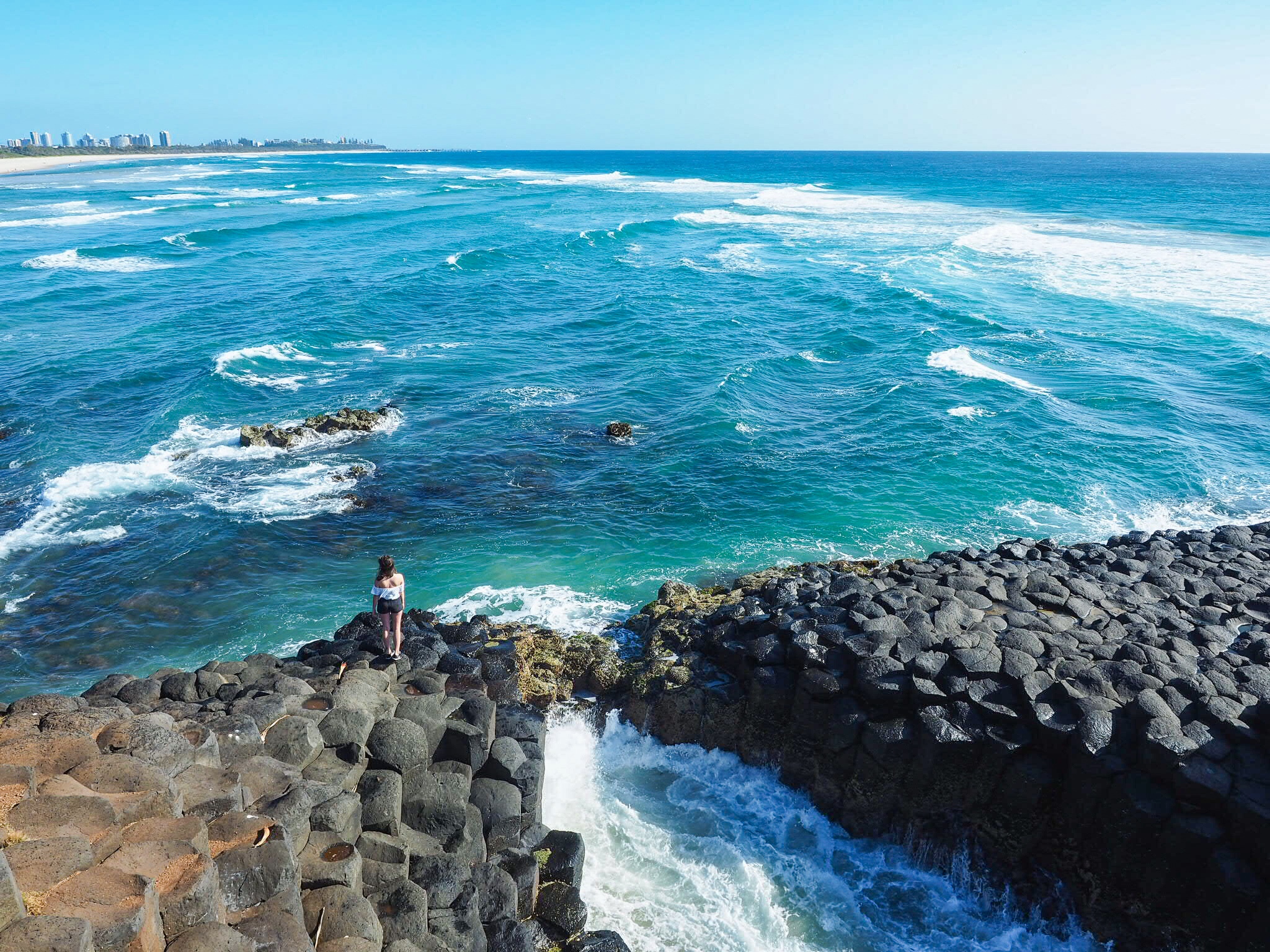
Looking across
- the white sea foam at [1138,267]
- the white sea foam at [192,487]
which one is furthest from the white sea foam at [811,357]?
the white sea foam at [1138,267]

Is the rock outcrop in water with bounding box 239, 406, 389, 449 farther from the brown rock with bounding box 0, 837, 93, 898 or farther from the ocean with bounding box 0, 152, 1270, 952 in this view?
the brown rock with bounding box 0, 837, 93, 898

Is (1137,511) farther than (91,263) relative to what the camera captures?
No

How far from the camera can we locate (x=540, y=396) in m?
31.9

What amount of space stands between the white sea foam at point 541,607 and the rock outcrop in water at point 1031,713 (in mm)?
1585

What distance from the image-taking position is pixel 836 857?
12578 millimetres

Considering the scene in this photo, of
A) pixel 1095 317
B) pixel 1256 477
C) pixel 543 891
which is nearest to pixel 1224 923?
pixel 543 891

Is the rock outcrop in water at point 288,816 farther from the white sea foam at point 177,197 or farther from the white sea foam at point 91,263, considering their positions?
the white sea foam at point 177,197

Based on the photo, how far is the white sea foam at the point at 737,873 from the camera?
11359mm

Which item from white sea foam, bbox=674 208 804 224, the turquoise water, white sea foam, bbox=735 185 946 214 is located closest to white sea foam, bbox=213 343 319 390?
the turquoise water

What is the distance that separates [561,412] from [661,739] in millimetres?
17388

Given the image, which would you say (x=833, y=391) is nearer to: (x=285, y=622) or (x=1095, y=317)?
(x=1095, y=317)

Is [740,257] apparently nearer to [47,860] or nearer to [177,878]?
[177,878]

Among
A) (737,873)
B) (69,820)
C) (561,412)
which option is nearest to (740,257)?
(561,412)

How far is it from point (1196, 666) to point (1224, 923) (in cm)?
398
